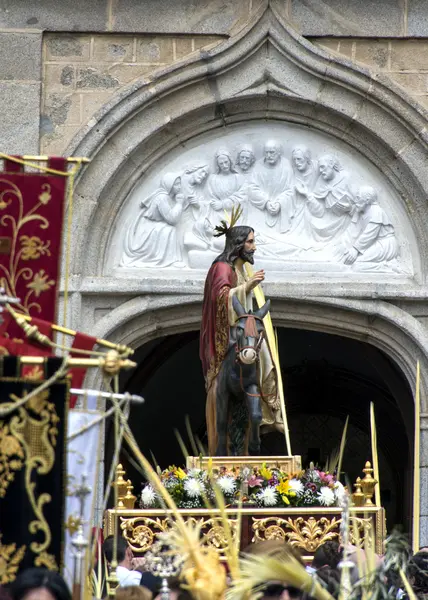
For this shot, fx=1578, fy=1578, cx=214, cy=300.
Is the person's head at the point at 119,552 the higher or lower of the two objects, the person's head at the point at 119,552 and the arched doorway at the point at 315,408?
the lower

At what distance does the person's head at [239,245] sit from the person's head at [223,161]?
207 cm

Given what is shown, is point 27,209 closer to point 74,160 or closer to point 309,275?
point 74,160

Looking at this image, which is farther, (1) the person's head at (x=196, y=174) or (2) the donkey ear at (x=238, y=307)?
(1) the person's head at (x=196, y=174)

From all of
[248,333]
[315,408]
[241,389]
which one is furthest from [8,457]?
[315,408]

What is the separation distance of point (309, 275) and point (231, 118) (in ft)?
4.88

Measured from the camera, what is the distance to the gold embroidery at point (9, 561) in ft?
17.5

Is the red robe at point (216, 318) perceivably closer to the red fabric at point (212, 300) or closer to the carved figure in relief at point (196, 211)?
the red fabric at point (212, 300)

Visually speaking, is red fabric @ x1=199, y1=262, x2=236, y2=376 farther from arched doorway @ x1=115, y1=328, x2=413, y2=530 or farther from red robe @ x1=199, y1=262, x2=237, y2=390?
arched doorway @ x1=115, y1=328, x2=413, y2=530

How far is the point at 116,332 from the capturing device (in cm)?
1302

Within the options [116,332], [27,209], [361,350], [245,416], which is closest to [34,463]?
[27,209]

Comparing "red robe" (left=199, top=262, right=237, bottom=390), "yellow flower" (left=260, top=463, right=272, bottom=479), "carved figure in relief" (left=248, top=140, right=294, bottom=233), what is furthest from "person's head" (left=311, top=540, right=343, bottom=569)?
"carved figure in relief" (left=248, top=140, right=294, bottom=233)

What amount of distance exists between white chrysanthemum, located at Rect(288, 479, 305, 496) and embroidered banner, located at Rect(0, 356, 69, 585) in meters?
4.90

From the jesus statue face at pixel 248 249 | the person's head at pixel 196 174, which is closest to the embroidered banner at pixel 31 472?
the jesus statue face at pixel 248 249

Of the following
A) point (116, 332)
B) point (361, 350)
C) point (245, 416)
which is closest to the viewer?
point (245, 416)
